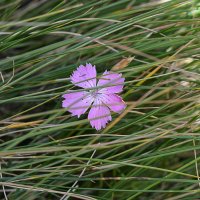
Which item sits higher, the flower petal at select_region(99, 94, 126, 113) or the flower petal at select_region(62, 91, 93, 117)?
the flower petal at select_region(62, 91, 93, 117)

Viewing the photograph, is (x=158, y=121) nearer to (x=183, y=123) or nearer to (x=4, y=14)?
(x=183, y=123)

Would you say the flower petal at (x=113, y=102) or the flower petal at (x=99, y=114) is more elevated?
the flower petal at (x=113, y=102)

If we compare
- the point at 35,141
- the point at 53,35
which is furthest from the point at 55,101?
the point at 53,35
